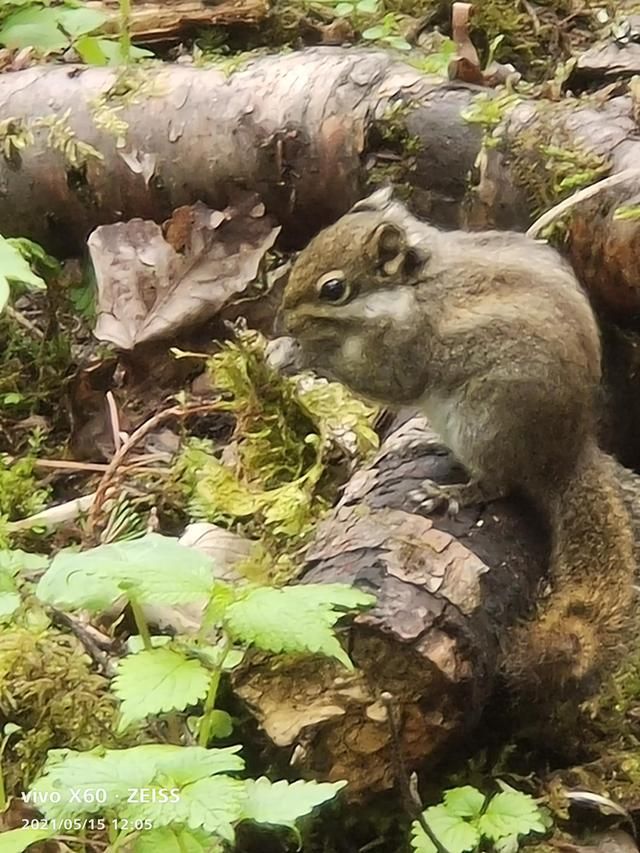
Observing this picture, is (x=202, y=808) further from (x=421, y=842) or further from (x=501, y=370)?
(x=501, y=370)

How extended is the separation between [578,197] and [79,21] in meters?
1.76

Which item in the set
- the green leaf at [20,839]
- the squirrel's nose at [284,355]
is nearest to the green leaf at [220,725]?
the green leaf at [20,839]

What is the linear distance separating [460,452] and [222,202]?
43.2 inches

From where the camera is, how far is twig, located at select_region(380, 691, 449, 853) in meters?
1.48

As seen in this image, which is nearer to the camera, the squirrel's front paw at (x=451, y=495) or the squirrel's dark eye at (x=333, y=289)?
the squirrel's front paw at (x=451, y=495)

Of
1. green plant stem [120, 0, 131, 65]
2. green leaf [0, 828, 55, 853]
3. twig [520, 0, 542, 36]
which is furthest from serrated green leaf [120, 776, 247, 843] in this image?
twig [520, 0, 542, 36]

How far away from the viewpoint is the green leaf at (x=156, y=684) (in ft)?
4.39

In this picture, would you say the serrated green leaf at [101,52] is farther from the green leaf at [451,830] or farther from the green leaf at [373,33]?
the green leaf at [451,830]

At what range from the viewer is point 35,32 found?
344cm

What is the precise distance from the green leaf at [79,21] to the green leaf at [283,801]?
257cm

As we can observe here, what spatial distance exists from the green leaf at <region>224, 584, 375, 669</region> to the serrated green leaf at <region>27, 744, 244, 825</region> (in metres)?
0.13

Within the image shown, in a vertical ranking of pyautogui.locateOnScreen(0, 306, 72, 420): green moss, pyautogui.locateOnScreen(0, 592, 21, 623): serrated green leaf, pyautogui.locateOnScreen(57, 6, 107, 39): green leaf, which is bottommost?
pyautogui.locateOnScreen(0, 306, 72, 420): green moss

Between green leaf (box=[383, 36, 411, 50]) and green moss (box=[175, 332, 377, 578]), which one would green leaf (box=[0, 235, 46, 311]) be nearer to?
green moss (box=[175, 332, 377, 578])

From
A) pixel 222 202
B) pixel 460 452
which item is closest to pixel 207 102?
pixel 222 202
